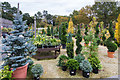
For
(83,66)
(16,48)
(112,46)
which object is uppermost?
(16,48)

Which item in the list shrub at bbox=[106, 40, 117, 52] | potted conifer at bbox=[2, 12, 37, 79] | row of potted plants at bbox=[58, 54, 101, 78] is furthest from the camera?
shrub at bbox=[106, 40, 117, 52]

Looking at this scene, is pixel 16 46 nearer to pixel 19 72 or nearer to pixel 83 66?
pixel 19 72

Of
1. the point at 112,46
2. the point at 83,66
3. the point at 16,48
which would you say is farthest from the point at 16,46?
the point at 112,46

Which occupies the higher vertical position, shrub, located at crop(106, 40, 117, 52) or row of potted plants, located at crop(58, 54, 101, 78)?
shrub, located at crop(106, 40, 117, 52)

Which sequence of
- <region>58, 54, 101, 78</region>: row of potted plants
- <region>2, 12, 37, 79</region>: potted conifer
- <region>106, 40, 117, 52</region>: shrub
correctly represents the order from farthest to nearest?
<region>106, 40, 117, 52</region>: shrub → <region>58, 54, 101, 78</region>: row of potted plants → <region>2, 12, 37, 79</region>: potted conifer

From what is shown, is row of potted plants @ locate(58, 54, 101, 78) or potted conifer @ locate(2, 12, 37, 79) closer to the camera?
potted conifer @ locate(2, 12, 37, 79)

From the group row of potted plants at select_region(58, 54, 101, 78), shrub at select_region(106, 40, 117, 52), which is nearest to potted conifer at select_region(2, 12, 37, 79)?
row of potted plants at select_region(58, 54, 101, 78)

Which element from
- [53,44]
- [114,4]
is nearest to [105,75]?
[53,44]

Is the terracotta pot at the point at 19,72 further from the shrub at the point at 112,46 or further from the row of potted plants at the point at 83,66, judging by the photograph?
the shrub at the point at 112,46

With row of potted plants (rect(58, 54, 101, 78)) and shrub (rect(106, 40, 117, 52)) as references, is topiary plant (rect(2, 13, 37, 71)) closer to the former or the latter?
row of potted plants (rect(58, 54, 101, 78))

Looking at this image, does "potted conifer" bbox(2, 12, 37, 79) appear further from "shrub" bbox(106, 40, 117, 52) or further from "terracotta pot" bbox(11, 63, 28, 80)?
"shrub" bbox(106, 40, 117, 52)

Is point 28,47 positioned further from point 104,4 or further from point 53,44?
point 104,4

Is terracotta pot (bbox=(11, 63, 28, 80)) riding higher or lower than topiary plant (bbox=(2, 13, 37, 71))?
lower

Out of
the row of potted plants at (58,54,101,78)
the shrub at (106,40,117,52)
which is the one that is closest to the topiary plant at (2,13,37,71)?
the row of potted plants at (58,54,101,78)
